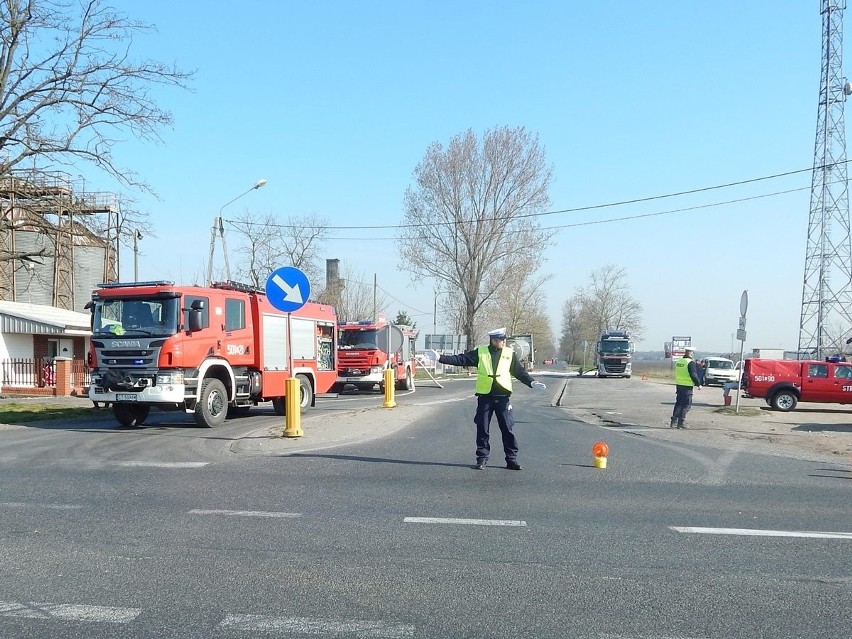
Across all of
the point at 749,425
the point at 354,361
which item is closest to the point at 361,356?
the point at 354,361

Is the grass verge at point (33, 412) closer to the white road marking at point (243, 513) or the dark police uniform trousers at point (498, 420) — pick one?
the white road marking at point (243, 513)

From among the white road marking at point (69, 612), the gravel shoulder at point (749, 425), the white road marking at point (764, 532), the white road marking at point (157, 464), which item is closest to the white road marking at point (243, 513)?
the white road marking at point (69, 612)

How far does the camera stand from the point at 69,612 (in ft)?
14.9

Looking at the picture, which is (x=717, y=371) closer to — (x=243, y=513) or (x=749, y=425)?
(x=749, y=425)

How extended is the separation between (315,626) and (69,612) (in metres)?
1.50

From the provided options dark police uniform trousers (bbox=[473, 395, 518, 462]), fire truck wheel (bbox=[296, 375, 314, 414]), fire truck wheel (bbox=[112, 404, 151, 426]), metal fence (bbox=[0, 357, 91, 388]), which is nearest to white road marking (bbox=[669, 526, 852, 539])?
dark police uniform trousers (bbox=[473, 395, 518, 462])

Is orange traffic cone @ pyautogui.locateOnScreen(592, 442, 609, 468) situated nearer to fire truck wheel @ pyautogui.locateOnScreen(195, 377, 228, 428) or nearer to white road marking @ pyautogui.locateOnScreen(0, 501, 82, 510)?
white road marking @ pyautogui.locateOnScreen(0, 501, 82, 510)

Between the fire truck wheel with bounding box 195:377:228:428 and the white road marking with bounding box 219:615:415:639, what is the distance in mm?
11024

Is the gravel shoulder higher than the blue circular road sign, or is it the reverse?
the blue circular road sign

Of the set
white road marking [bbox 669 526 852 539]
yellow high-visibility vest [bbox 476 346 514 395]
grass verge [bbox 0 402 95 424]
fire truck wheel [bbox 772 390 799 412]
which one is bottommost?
fire truck wheel [bbox 772 390 799 412]

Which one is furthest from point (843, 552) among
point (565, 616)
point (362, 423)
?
point (362, 423)

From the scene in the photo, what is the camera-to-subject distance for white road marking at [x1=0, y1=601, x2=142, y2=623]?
4.46 m

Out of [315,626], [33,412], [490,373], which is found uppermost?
[490,373]

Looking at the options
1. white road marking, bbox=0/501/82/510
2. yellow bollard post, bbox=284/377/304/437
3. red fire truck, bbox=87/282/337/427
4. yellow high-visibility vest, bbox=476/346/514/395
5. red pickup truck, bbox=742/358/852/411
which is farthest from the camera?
red pickup truck, bbox=742/358/852/411
